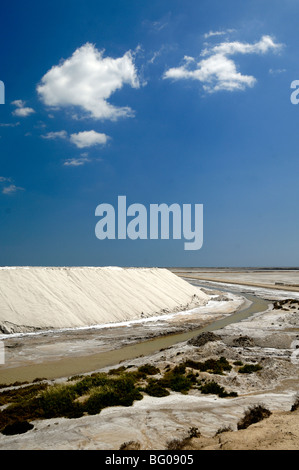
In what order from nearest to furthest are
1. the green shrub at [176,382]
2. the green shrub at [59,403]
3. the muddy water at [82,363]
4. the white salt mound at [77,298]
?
the green shrub at [59,403] → the green shrub at [176,382] → the muddy water at [82,363] → the white salt mound at [77,298]

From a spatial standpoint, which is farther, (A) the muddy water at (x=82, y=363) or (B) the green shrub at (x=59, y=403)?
(A) the muddy water at (x=82, y=363)

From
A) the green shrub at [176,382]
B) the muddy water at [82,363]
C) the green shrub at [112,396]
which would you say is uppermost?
the green shrub at [112,396]

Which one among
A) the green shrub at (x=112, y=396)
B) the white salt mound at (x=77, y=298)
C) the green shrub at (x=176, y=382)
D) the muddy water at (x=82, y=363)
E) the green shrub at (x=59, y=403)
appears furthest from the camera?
the white salt mound at (x=77, y=298)

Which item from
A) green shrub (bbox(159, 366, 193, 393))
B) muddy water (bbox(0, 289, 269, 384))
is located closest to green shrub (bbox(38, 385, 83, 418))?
green shrub (bbox(159, 366, 193, 393))
